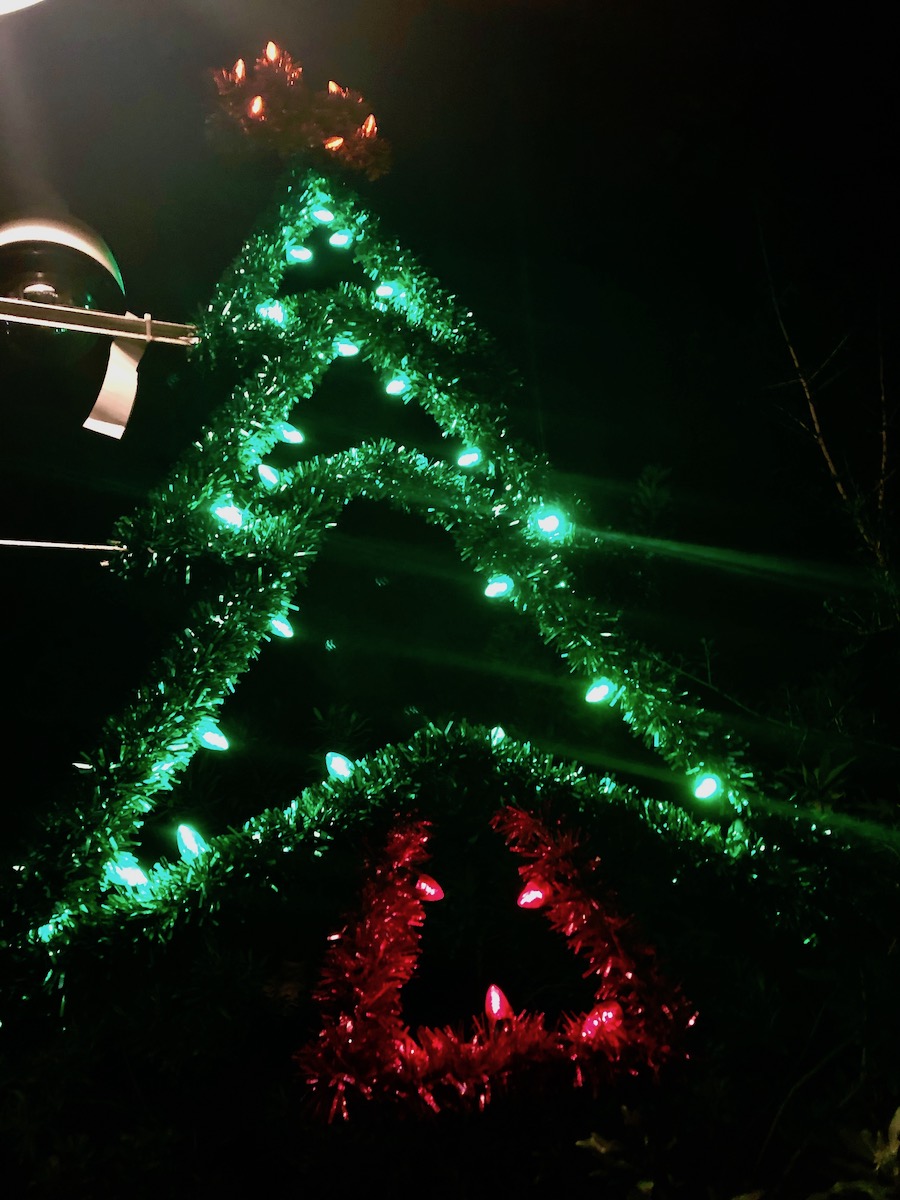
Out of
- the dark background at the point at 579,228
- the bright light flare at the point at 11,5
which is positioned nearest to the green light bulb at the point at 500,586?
the dark background at the point at 579,228

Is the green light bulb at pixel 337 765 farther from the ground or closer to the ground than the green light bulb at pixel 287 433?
closer to the ground

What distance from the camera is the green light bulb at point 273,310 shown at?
1.39 metres

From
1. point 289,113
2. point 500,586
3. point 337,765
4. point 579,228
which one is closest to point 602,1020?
point 337,765

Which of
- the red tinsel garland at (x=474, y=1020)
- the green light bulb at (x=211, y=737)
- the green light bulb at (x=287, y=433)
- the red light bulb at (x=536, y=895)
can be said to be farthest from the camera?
the green light bulb at (x=287, y=433)

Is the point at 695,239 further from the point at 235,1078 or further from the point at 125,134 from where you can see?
the point at 235,1078

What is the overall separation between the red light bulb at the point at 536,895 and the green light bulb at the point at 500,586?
455 mm

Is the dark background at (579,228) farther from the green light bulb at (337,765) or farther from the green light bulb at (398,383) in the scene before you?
the green light bulb at (337,765)

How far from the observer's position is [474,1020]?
89 cm

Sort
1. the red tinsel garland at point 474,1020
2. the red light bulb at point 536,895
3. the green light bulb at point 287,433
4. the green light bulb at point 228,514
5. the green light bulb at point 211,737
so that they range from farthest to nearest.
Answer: the green light bulb at point 287,433
the green light bulb at point 228,514
the green light bulb at point 211,737
the red light bulb at point 536,895
the red tinsel garland at point 474,1020

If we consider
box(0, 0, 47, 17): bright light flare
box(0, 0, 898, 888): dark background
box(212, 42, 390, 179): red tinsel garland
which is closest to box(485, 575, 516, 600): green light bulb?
box(0, 0, 898, 888): dark background

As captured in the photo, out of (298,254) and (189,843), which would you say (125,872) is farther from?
(298,254)

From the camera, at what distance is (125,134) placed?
1.90 meters

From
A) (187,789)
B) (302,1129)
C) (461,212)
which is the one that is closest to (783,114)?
(461,212)

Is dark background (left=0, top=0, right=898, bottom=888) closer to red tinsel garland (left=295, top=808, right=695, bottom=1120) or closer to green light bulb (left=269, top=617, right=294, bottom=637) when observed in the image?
green light bulb (left=269, top=617, right=294, bottom=637)
